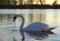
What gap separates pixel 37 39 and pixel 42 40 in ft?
1.28

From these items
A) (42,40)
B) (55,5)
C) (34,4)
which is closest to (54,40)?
(42,40)

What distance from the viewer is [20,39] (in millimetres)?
10547

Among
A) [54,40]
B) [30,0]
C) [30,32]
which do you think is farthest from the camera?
[30,0]

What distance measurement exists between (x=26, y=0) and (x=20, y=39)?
56.0 metres

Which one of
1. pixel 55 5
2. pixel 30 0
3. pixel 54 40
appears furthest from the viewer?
pixel 30 0

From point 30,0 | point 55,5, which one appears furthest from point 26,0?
point 55,5

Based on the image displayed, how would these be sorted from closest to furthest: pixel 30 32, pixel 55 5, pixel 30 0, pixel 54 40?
pixel 54 40 → pixel 30 32 → pixel 55 5 → pixel 30 0

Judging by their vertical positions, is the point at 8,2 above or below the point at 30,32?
below

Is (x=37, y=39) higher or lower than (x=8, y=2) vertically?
higher

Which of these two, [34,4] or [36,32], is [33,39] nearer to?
[36,32]

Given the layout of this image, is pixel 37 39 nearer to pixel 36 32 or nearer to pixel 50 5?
pixel 36 32

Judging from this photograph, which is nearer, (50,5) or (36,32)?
(36,32)

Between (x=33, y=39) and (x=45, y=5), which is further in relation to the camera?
(x=45, y=5)

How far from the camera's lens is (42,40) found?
10.3m
